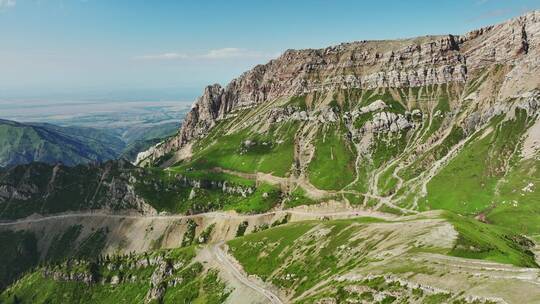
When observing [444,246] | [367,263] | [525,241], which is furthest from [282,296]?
[525,241]

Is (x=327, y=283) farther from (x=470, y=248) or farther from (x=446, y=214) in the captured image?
(x=446, y=214)

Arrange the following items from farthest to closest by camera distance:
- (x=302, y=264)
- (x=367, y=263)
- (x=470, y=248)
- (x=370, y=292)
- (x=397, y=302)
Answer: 1. (x=302, y=264)
2. (x=367, y=263)
3. (x=470, y=248)
4. (x=370, y=292)
5. (x=397, y=302)

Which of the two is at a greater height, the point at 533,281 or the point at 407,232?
the point at 533,281

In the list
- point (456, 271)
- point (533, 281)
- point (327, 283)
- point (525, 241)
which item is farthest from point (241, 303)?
point (525, 241)

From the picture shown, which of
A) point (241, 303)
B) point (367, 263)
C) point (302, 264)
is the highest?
point (367, 263)

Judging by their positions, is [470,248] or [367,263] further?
[367,263]

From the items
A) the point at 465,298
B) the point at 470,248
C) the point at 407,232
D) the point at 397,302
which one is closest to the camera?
the point at 465,298

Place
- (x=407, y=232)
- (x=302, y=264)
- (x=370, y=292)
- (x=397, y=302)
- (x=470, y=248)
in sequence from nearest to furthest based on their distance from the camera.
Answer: (x=397, y=302), (x=370, y=292), (x=470, y=248), (x=407, y=232), (x=302, y=264)

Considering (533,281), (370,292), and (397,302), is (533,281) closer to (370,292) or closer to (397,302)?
(397,302)

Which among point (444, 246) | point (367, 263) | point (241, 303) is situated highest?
point (444, 246)
